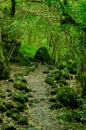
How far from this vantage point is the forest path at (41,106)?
1257 cm

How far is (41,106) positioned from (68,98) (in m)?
1.45

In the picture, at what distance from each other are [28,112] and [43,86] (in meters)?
5.68

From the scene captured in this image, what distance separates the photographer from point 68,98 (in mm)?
15180

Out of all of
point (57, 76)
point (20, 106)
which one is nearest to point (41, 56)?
point (57, 76)

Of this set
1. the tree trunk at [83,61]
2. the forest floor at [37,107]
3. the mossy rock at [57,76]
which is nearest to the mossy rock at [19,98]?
the forest floor at [37,107]

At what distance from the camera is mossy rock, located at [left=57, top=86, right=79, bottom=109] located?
15031 millimetres

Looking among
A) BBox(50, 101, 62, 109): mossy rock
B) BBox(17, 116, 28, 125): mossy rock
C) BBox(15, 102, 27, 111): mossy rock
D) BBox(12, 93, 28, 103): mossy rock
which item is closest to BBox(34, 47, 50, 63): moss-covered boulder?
BBox(12, 93, 28, 103): mossy rock

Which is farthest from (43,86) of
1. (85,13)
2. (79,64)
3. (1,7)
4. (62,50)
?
(62,50)

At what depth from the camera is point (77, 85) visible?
690 inches

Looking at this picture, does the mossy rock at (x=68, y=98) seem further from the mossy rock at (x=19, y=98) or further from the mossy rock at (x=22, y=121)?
the mossy rock at (x=22, y=121)

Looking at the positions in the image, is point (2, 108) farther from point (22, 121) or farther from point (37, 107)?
point (37, 107)

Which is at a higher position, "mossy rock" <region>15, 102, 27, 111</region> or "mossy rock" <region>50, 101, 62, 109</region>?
"mossy rock" <region>15, 102, 27, 111</region>

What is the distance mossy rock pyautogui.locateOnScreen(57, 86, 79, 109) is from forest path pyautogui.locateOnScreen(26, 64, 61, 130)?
782 millimetres

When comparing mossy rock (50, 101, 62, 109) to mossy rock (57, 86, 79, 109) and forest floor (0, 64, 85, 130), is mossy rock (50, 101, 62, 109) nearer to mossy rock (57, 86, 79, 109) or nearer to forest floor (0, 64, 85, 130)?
forest floor (0, 64, 85, 130)
